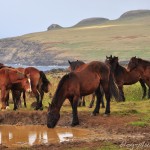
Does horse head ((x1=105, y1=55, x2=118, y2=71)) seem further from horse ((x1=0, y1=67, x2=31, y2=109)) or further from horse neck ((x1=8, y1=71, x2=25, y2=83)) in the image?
horse neck ((x1=8, y1=71, x2=25, y2=83))

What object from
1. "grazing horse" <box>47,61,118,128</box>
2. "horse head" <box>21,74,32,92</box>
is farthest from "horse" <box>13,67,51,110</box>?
"grazing horse" <box>47,61,118,128</box>

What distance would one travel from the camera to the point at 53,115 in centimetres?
1448

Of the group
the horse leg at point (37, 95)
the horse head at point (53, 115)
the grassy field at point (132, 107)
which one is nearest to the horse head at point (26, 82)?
the horse leg at point (37, 95)

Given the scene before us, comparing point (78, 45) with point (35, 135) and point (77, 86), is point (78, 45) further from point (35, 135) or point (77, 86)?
point (35, 135)

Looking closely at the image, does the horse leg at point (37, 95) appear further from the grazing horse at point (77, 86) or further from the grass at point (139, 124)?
the grass at point (139, 124)

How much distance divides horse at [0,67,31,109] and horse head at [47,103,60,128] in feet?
12.6

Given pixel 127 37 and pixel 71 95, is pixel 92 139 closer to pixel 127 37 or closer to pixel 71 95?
pixel 71 95

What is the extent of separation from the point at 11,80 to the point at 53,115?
161 inches

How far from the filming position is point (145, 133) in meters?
13.3

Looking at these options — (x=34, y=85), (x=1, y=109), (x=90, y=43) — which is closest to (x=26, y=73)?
(x=34, y=85)

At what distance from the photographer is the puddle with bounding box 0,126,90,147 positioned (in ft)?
42.3

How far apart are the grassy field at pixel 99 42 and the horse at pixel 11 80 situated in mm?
78402

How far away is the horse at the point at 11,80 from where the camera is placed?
1792cm

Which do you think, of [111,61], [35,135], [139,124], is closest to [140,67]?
[111,61]
